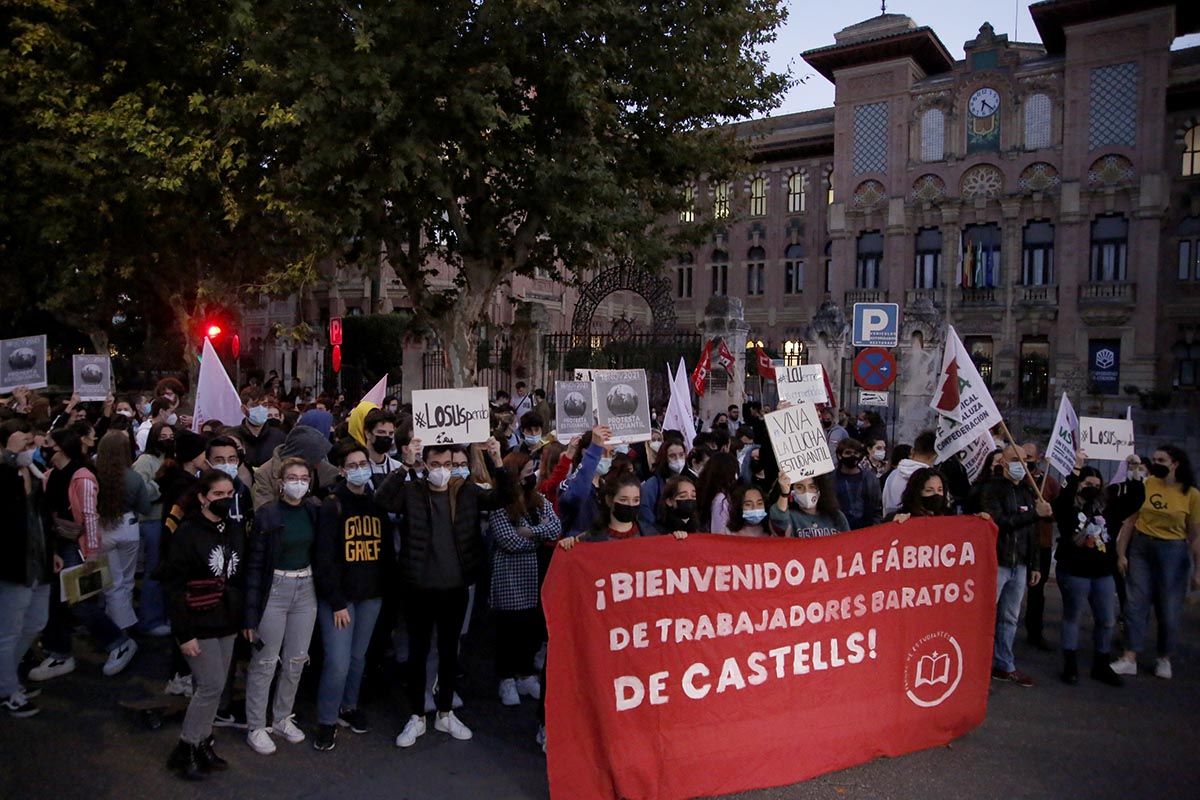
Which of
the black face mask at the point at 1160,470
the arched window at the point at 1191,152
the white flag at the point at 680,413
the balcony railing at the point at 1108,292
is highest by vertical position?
the arched window at the point at 1191,152

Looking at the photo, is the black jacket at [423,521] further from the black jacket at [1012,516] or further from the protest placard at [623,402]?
the black jacket at [1012,516]

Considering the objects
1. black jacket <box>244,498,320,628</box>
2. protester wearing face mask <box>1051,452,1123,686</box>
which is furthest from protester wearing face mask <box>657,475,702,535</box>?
protester wearing face mask <box>1051,452,1123,686</box>

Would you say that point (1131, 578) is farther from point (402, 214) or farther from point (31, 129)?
point (31, 129)

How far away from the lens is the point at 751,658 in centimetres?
525

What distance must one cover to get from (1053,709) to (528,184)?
11.4 metres

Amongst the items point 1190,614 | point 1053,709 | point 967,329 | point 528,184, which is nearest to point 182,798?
point 1053,709

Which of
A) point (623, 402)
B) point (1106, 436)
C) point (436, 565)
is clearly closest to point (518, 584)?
point (436, 565)

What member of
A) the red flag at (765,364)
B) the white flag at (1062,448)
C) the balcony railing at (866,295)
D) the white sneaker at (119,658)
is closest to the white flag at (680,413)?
the white flag at (1062,448)

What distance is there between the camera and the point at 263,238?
19.8 m

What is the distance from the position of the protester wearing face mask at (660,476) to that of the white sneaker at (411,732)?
6.47 feet

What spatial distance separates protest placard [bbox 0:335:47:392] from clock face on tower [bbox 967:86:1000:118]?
36.8 m

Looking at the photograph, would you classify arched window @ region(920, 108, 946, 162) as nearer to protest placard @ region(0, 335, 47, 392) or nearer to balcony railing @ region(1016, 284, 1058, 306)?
balcony railing @ region(1016, 284, 1058, 306)

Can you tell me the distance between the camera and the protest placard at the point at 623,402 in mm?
8086

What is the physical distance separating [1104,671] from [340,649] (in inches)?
233
